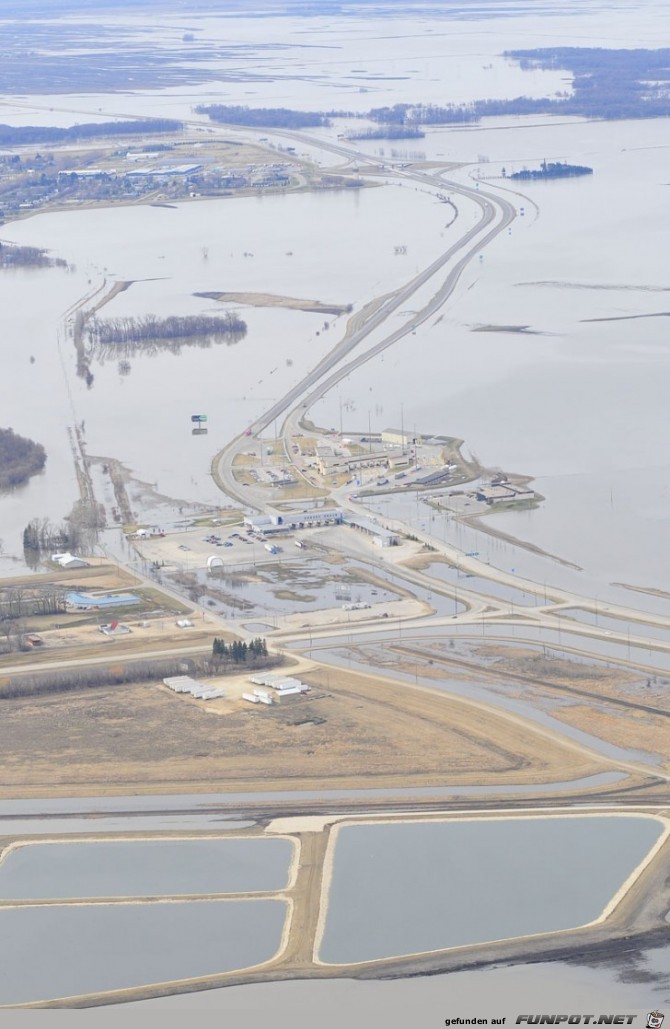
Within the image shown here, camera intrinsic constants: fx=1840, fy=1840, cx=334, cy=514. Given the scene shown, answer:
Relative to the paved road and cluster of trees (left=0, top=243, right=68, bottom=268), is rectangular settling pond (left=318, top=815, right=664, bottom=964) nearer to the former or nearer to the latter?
the paved road

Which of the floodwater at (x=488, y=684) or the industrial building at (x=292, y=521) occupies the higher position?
the industrial building at (x=292, y=521)

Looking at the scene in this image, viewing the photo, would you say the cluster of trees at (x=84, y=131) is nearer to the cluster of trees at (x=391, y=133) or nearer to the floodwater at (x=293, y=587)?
the cluster of trees at (x=391, y=133)

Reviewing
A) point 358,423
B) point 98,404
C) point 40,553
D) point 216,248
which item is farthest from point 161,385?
point 216,248

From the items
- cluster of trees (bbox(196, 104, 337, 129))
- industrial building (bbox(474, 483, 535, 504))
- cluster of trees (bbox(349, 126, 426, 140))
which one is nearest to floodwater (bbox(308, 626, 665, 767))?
industrial building (bbox(474, 483, 535, 504))

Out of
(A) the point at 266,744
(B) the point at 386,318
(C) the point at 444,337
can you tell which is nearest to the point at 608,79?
(B) the point at 386,318

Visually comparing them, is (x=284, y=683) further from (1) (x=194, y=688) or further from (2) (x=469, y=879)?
(2) (x=469, y=879)

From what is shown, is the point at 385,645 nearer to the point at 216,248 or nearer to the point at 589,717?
the point at 589,717

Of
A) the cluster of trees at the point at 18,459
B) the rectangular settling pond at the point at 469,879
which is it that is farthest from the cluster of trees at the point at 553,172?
the rectangular settling pond at the point at 469,879
